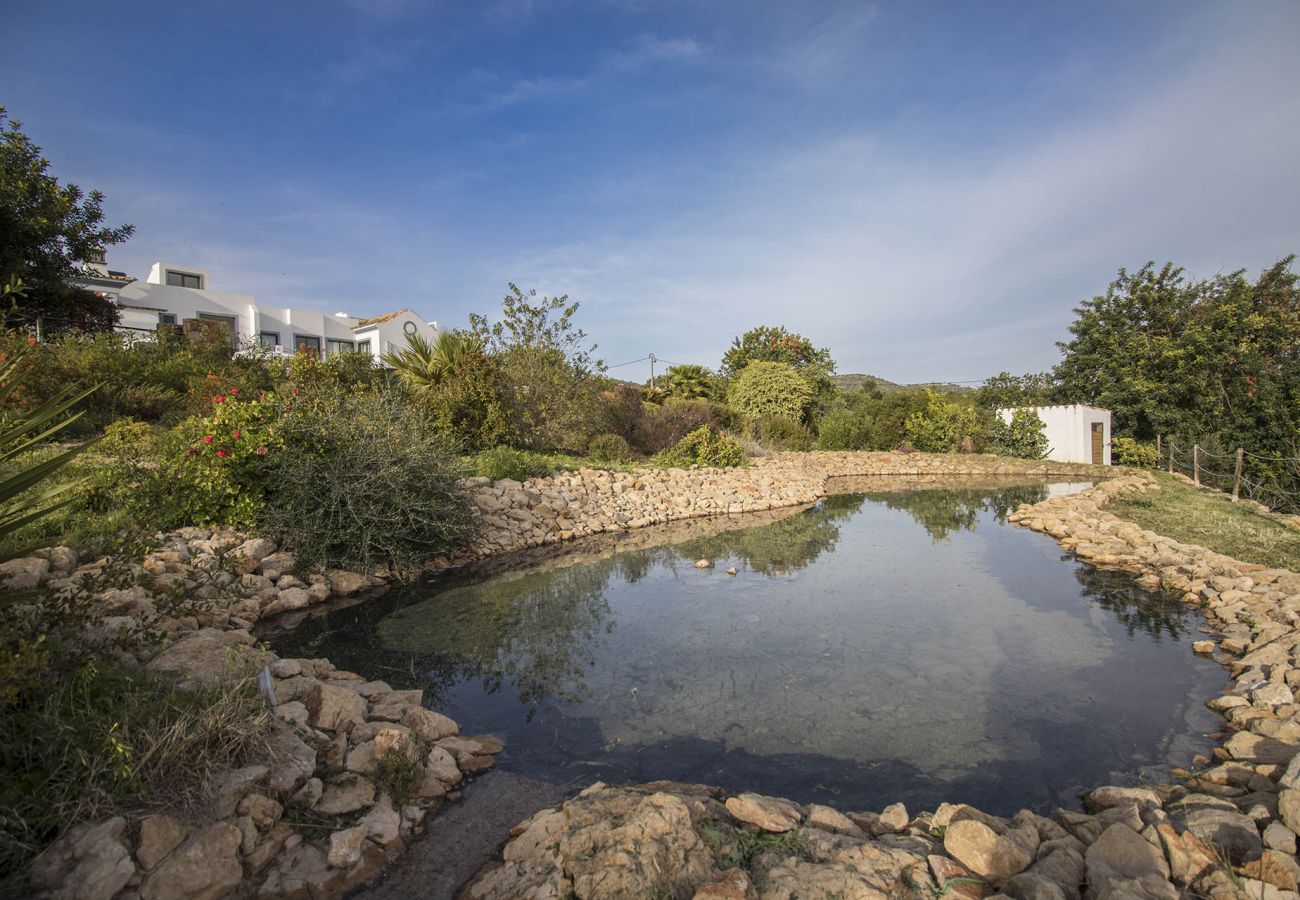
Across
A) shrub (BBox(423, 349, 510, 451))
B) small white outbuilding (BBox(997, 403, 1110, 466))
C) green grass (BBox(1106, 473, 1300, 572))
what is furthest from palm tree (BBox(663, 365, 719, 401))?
green grass (BBox(1106, 473, 1300, 572))

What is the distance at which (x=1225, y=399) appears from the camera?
1967 centimetres

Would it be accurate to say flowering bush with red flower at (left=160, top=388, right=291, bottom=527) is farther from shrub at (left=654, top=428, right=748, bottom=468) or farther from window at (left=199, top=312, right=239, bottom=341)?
window at (left=199, top=312, right=239, bottom=341)

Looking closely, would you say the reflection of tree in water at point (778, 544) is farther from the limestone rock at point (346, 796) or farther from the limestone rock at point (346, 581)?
the limestone rock at point (346, 796)

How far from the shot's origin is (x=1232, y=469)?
18.2m

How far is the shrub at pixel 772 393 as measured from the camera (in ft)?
81.6

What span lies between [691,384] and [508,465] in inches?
682

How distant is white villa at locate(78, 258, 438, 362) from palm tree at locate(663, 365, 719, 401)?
11722 millimetres

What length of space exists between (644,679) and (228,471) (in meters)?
5.47

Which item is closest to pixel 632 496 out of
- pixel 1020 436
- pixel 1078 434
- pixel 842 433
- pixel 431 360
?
pixel 431 360

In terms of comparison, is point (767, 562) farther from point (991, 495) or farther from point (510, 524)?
point (991, 495)

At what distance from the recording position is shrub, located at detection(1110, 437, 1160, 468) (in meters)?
20.9

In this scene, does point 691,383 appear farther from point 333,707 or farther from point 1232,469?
point 333,707

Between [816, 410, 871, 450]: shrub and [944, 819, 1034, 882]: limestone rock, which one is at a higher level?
[816, 410, 871, 450]: shrub

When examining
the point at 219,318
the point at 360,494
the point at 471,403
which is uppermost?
the point at 219,318
